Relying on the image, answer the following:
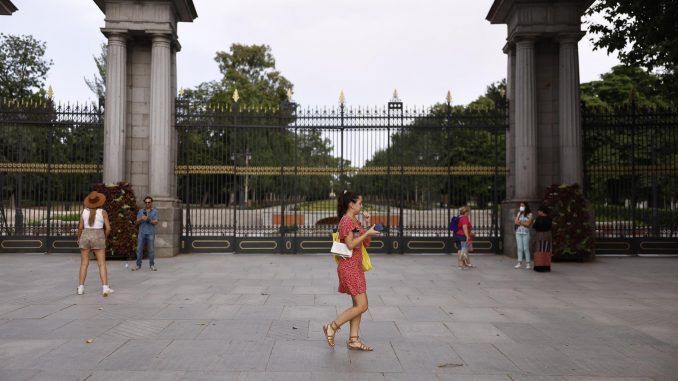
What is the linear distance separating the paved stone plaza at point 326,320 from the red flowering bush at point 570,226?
205 cm

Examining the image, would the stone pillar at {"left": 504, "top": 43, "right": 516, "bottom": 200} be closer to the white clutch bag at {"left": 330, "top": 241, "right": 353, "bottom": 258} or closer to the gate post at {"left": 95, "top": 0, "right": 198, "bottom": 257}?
the gate post at {"left": 95, "top": 0, "right": 198, "bottom": 257}

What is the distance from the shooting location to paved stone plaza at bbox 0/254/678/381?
4.64 metres

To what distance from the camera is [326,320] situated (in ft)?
21.7

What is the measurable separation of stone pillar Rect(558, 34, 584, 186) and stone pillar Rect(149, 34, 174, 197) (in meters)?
11.8

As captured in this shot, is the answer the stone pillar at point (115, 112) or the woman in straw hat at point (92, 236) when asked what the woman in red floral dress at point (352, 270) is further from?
the stone pillar at point (115, 112)

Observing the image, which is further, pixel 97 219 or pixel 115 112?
pixel 115 112

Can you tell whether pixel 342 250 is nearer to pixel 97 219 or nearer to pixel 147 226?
pixel 97 219

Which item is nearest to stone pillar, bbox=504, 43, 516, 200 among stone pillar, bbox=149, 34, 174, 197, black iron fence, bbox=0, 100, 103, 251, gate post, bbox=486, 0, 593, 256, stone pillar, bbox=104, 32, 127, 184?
gate post, bbox=486, 0, 593, 256

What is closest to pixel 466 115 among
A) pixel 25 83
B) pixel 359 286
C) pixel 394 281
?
pixel 394 281

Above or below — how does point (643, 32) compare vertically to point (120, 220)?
above

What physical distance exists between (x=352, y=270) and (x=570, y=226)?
10297 mm

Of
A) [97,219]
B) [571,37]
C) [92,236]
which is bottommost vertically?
[92,236]

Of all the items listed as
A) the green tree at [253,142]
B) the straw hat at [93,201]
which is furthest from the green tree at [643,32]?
the straw hat at [93,201]

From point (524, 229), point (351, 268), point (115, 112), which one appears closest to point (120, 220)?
point (115, 112)
